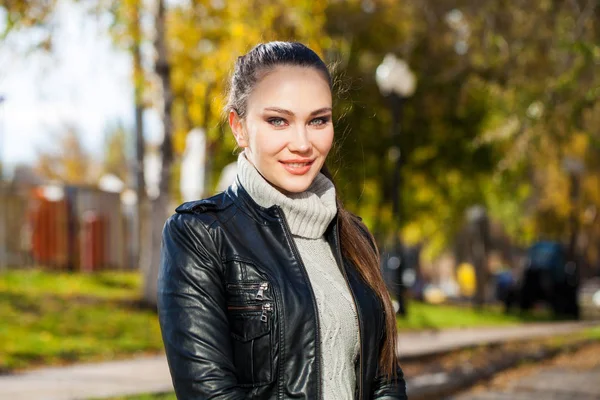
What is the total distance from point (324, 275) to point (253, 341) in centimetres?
30

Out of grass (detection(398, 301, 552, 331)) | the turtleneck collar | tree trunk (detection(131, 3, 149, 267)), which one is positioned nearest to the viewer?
the turtleneck collar

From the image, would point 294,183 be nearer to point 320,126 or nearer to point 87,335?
point 320,126

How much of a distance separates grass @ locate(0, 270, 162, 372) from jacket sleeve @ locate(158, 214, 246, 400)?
875cm

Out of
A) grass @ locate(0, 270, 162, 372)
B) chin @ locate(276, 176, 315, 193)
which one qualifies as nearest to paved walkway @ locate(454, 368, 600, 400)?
grass @ locate(0, 270, 162, 372)

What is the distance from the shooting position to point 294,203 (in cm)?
259

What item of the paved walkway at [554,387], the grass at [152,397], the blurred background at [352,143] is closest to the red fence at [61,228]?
the blurred background at [352,143]

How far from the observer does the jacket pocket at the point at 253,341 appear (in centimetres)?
238

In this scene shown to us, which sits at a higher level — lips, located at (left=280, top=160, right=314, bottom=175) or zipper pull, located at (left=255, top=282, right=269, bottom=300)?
lips, located at (left=280, top=160, right=314, bottom=175)

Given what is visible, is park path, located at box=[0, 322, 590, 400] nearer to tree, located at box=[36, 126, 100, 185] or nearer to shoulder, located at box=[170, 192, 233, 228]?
shoulder, located at box=[170, 192, 233, 228]

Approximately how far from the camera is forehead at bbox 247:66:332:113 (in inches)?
101

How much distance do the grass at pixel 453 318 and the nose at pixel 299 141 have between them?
15.5m

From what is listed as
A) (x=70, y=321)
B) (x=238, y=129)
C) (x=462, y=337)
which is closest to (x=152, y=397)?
(x=70, y=321)

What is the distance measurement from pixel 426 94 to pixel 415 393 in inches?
868

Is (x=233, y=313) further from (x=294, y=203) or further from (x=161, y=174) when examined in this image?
(x=161, y=174)
